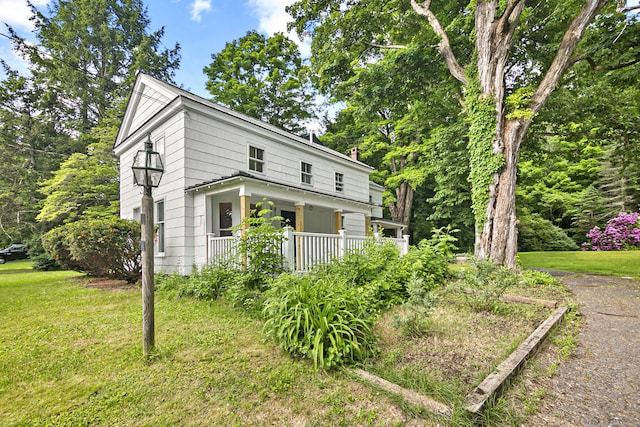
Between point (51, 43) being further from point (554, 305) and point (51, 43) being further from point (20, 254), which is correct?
point (554, 305)

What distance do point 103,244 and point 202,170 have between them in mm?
3223

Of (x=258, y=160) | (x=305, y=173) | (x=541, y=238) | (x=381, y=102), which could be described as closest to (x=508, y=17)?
(x=381, y=102)

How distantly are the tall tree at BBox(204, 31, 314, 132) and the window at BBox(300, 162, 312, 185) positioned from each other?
11.3 meters

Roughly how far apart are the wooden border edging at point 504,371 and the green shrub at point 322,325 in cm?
112

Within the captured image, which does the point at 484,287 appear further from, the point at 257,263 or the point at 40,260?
the point at 40,260

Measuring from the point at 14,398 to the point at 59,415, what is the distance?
675 mm

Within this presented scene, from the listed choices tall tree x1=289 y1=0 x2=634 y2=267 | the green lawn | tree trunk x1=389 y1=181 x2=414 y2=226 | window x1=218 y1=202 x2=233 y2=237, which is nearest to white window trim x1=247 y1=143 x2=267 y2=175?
window x1=218 y1=202 x2=233 y2=237

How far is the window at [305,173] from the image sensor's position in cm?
1191

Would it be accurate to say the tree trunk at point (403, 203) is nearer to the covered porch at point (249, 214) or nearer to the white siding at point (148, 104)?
the covered porch at point (249, 214)

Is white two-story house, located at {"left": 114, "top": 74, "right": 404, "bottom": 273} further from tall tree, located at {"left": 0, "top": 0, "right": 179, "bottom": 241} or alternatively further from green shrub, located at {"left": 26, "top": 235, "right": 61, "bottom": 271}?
tall tree, located at {"left": 0, "top": 0, "right": 179, "bottom": 241}

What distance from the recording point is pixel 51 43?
21.8 m

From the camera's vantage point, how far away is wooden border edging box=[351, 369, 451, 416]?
6.83ft

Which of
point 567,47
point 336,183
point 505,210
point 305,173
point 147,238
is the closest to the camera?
point 147,238

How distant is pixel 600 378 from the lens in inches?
104
